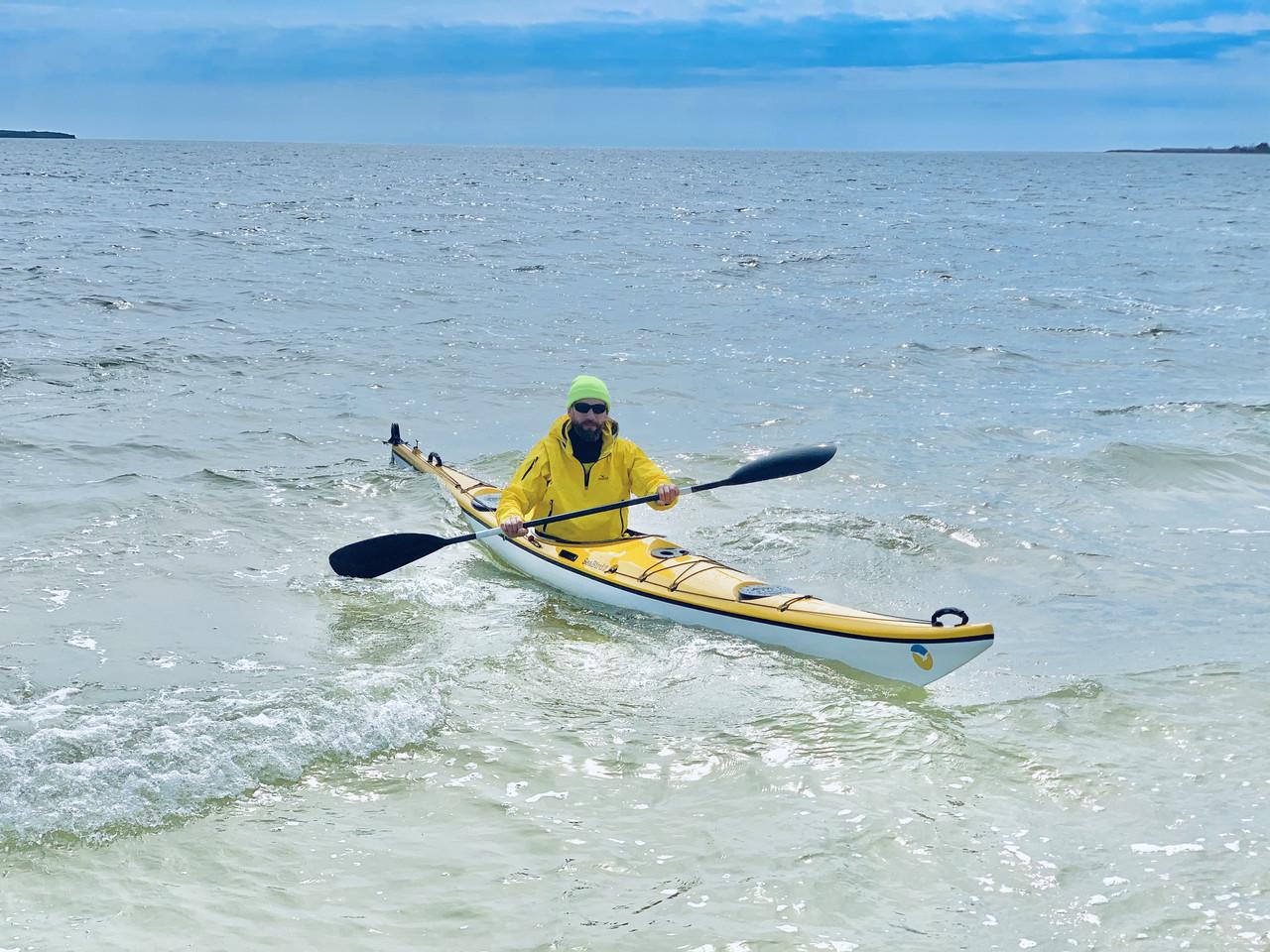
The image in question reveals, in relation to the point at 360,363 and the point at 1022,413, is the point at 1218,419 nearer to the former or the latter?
the point at 1022,413

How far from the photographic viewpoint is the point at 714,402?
14.2 m

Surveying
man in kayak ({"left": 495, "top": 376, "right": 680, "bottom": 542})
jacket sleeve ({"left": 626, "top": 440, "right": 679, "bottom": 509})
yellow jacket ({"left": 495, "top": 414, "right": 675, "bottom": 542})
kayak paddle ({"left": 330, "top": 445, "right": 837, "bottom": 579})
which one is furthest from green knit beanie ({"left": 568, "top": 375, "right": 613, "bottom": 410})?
kayak paddle ({"left": 330, "top": 445, "right": 837, "bottom": 579})

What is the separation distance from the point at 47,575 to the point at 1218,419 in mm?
11047

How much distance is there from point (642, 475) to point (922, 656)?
2408 millimetres

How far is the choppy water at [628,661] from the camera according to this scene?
14.1ft

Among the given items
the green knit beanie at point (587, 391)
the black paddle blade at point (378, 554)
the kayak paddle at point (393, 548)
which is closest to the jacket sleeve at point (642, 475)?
the kayak paddle at point (393, 548)

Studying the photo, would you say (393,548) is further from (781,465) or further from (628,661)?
(781,465)

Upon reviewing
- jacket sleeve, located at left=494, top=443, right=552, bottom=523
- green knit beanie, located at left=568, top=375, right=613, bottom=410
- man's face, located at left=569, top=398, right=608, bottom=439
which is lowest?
jacket sleeve, located at left=494, top=443, right=552, bottom=523

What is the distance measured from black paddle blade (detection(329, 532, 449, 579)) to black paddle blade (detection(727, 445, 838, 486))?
1.93 meters

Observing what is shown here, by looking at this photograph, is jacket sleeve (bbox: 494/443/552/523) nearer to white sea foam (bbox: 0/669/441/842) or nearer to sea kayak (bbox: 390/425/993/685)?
sea kayak (bbox: 390/425/993/685)

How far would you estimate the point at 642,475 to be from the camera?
7754 millimetres

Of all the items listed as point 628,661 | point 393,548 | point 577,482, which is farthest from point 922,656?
point 393,548

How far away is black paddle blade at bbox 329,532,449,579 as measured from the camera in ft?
24.6

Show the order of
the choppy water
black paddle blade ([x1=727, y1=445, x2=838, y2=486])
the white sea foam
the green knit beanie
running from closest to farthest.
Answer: the choppy water → the white sea foam → the green knit beanie → black paddle blade ([x1=727, y1=445, x2=838, y2=486])
